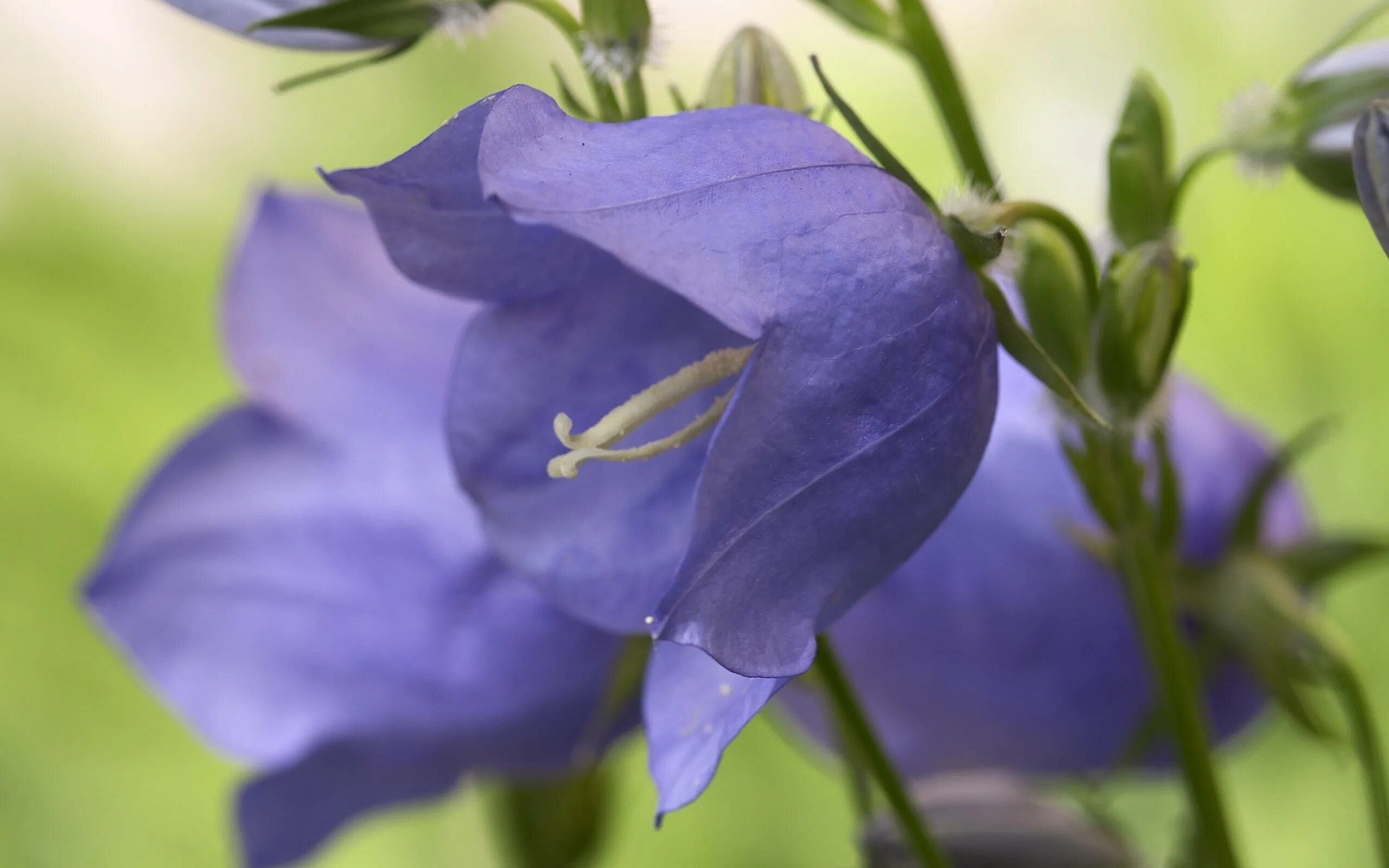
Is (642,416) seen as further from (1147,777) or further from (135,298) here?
(135,298)

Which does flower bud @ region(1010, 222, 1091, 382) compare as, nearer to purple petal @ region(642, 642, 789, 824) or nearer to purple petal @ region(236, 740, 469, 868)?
purple petal @ region(642, 642, 789, 824)

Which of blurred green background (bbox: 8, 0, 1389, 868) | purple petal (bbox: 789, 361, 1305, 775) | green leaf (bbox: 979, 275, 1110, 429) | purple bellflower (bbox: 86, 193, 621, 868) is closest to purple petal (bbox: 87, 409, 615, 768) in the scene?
purple bellflower (bbox: 86, 193, 621, 868)

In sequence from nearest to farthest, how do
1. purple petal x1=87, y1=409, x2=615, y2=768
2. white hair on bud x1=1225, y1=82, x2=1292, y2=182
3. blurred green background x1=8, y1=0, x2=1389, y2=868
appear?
white hair on bud x1=1225, y1=82, x2=1292, y2=182, purple petal x1=87, y1=409, x2=615, y2=768, blurred green background x1=8, y1=0, x2=1389, y2=868

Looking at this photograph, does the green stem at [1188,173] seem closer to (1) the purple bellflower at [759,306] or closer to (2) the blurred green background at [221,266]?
(1) the purple bellflower at [759,306]

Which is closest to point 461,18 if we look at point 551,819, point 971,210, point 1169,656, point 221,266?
point 971,210

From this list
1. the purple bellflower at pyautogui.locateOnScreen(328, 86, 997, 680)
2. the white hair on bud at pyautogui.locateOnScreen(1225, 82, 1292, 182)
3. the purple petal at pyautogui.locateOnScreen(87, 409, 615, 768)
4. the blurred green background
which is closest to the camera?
the purple bellflower at pyautogui.locateOnScreen(328, 86, 997, 680)

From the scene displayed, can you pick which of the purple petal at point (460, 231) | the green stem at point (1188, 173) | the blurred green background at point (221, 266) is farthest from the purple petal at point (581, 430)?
the blurred green background at point (221, 266)

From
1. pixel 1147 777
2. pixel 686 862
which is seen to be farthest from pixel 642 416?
pixel 686 862

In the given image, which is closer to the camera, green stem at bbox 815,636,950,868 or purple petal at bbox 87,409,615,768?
green stem at bbox 815,636,950,868
